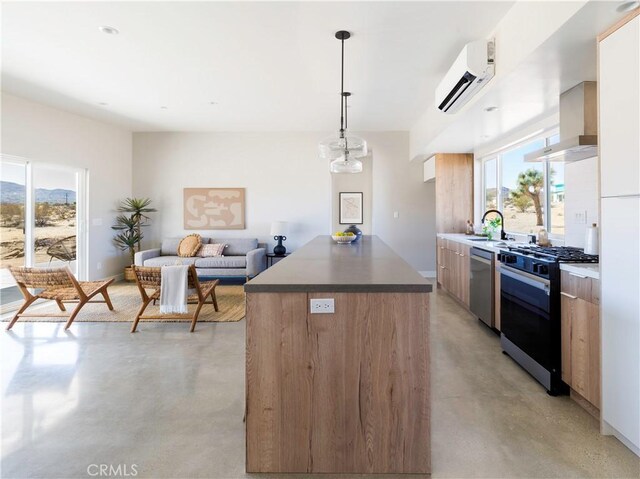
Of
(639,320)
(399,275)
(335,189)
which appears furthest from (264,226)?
(639,320)

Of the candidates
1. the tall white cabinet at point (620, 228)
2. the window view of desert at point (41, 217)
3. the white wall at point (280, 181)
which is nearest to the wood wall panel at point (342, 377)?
the tall white cabinet at point (620, 228)

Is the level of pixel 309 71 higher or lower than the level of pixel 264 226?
higher

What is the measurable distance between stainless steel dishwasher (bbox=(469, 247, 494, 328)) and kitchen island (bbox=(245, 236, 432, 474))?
2.34 m

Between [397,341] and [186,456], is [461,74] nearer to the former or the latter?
→ [397,341]

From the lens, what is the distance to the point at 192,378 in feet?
8.90

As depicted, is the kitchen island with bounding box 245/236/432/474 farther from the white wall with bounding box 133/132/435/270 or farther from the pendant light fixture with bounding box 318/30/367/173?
the white wall with bounding box 133/132/435/270

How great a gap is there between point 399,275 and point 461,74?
2039 millimetres

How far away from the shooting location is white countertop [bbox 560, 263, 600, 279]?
2.08m

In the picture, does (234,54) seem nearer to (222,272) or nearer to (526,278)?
(526,278)

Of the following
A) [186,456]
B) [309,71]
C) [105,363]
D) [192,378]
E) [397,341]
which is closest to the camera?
[397,341]

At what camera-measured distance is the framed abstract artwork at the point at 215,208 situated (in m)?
7.06

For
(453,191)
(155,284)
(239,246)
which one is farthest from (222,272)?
(453,191)

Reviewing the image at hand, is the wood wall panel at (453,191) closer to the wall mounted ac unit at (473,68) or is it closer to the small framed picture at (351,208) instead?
the small framed picture at (351,208)

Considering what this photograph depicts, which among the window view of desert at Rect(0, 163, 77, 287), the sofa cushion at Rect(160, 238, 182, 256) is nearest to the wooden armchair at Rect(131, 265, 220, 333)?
the window view of desert at Rect(0, 163, 77, 287)
